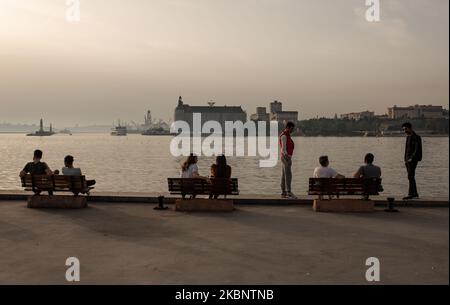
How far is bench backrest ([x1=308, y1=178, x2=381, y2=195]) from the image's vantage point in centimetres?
1152

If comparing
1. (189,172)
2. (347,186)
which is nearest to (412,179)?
(347,186)

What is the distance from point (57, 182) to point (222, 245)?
5428 mm

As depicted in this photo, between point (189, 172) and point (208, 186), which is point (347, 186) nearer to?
point (208, 186)

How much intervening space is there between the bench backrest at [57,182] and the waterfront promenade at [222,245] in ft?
2.00

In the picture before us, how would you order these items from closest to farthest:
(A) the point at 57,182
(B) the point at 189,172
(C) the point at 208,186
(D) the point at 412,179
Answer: (C) the point at 208,186, (A) the point at 57,182, (B) the point at 189,172, (D) the point at 412,179

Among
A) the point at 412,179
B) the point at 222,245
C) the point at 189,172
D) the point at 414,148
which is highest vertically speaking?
the point at 414,148

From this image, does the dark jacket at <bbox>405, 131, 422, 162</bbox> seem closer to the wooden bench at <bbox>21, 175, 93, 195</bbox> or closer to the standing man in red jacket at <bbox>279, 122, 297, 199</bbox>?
the standing man in red jacket at <bbox>279, 122, 297, 199</bbox>

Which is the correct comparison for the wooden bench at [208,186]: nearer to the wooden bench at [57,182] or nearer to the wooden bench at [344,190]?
the wooden bench at [344,190]

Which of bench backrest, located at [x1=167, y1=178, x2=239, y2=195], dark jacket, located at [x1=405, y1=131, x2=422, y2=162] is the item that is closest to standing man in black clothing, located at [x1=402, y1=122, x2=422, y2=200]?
dark jacket, located at [x1=405, y1=131, x2=422, y2=162]

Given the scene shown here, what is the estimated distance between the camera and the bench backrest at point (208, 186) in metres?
11.8

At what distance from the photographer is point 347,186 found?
11539mm

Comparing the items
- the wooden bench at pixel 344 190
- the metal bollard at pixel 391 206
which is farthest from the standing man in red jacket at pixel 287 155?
the metal bollard at pixel 391 206

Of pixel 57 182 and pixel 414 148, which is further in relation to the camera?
pixel 414 148
